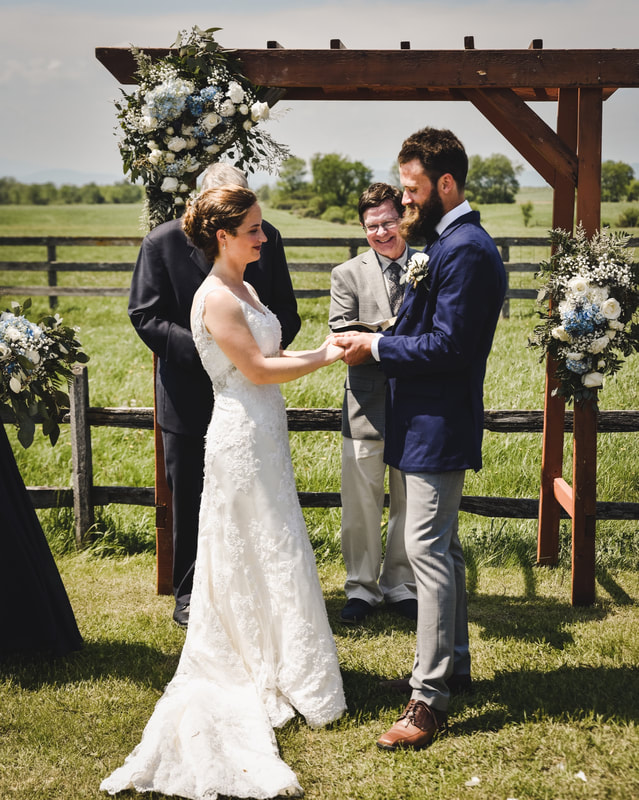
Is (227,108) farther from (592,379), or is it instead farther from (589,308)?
(592,379)

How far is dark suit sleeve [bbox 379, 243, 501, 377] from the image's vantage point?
3.49 metres

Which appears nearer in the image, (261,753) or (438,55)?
(261,753)

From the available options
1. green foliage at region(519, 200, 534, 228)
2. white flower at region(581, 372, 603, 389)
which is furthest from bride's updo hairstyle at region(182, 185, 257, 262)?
green foliage at region(519, 200, 534, 228)

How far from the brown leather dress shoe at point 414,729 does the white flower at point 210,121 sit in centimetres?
337

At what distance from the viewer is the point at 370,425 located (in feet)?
16.4

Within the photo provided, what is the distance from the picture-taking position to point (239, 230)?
3.81 meters

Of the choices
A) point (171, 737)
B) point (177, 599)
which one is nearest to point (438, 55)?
point (177, 599)

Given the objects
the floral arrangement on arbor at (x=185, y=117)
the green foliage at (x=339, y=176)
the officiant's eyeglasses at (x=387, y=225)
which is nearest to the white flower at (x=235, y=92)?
the floral arrangement on arbor at (x=185, y=117)

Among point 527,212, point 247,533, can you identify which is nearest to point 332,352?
point 247,533

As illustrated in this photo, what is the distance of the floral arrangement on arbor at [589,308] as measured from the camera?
15.1 ft

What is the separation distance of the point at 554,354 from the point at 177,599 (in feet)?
8.81

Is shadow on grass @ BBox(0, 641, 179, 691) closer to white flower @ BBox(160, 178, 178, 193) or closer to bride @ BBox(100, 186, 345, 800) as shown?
bride @ BBox(100, 186, 345, 800)

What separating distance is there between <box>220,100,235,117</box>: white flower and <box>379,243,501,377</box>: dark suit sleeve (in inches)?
78.8

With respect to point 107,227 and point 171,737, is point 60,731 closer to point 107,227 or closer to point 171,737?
point 171,737
